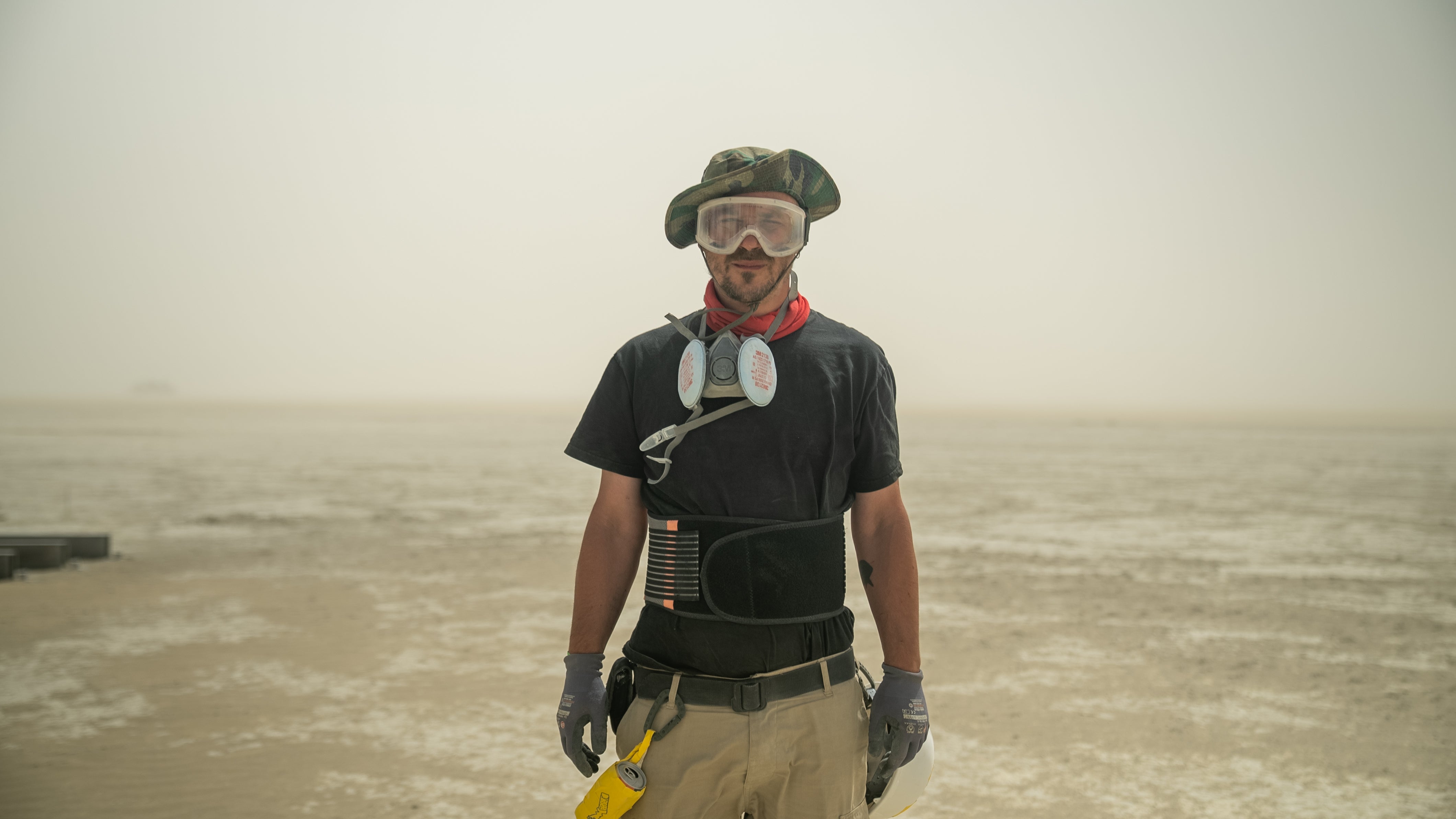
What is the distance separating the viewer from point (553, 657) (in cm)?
763

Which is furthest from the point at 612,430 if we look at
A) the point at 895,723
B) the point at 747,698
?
the point at 895,723

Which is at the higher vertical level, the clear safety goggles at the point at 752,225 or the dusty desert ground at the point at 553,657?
the clear safety goggles at the point at 752,225

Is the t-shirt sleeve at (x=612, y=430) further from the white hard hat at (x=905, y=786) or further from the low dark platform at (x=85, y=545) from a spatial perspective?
the low dark platform at (x=85, y=545)

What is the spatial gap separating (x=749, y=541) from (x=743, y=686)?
0.32 meters

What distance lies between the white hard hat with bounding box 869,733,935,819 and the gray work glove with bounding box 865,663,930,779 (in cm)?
5

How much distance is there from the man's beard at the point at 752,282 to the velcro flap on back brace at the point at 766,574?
1.83 feet

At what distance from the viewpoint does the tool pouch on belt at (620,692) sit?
2350 millimetres

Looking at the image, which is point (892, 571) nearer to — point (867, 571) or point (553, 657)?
point (867, 571)

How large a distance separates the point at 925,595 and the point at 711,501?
816 centimetres

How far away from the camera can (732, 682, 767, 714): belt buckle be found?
7.07 ft

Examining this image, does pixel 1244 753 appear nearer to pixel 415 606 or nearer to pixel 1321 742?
pixel 1321 742

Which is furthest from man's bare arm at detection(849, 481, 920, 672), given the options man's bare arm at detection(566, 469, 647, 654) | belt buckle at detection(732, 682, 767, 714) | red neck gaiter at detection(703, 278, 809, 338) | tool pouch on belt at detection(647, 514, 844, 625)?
man's bare arm at detection(566, 469, 647, 654)

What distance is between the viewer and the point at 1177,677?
23.6 ft

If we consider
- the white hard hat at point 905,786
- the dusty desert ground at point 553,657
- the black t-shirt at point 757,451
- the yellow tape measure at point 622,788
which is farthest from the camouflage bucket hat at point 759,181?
the dusty desert ground at point 553,657
